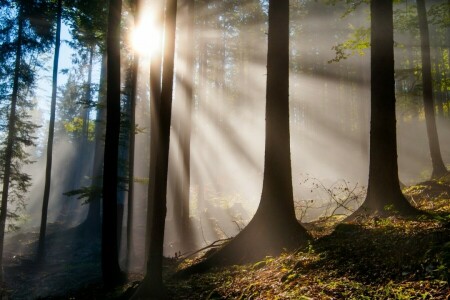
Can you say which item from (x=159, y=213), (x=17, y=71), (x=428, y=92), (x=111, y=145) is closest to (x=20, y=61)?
(x=17, y=71)

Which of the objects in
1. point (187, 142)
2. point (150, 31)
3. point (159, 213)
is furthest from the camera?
point (187, 142)

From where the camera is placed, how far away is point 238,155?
36.8 metres

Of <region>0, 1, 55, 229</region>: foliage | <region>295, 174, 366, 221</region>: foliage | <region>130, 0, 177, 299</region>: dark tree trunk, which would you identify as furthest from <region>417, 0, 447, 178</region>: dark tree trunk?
<region>0, 1, 55, 229</region>: foliage

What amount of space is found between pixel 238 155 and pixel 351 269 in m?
31.7

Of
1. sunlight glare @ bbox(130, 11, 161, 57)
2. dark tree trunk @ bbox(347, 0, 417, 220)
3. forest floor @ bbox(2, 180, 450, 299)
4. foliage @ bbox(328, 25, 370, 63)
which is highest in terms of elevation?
sunlight glare @ bbox(130, 11, 161, 57)

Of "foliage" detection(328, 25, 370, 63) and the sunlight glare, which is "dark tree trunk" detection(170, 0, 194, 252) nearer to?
the sunlight glare

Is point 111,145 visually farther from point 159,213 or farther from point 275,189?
point 275,189

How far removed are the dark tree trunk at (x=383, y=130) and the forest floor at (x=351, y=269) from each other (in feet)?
2.79

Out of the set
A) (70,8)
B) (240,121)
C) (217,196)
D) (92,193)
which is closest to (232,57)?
(240,121)

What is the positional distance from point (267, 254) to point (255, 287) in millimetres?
1863

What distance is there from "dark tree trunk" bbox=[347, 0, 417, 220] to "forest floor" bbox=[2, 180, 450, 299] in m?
0.85

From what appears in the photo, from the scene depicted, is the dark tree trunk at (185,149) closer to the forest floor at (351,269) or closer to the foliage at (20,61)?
the forest floor at (351,269)

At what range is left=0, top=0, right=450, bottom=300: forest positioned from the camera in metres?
6.38

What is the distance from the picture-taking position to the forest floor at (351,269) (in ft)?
14.0
